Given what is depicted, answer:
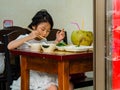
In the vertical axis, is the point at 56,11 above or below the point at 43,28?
above

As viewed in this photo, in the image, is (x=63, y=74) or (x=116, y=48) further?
(x=63, y=74)

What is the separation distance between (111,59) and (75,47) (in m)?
0.39

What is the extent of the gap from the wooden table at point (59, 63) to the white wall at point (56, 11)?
0.85 metres

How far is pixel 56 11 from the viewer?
2.66m

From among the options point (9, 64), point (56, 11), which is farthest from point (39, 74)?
point (56, 11)

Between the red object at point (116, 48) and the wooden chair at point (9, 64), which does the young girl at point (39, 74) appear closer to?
the wooden chair at point (9, 64)

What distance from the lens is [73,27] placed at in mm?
2514

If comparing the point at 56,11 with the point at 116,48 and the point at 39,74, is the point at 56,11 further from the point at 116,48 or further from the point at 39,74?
the point at 116,48

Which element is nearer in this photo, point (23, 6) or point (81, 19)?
point (81, 19)

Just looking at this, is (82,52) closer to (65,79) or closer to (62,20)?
(65,79)

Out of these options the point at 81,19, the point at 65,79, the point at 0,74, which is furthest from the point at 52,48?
the point at 81,19

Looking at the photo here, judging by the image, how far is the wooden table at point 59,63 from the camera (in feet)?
4.57

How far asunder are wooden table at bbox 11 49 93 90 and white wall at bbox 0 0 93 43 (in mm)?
852

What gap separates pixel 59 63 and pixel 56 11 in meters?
1.33
